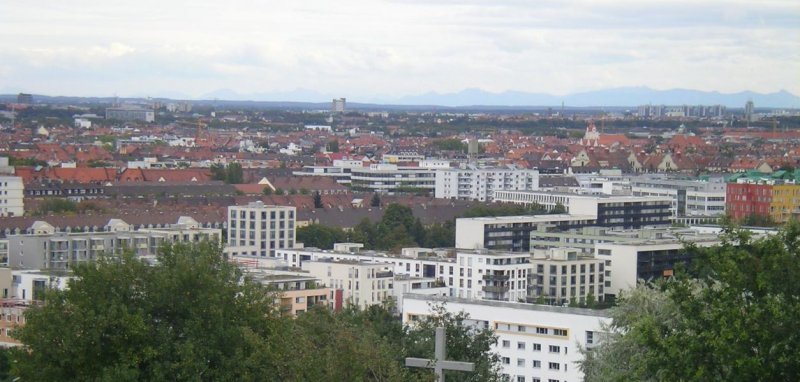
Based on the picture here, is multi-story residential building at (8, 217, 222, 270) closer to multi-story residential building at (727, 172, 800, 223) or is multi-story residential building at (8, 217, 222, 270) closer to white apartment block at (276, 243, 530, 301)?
white apartment block at (276, 243, 530, 301)

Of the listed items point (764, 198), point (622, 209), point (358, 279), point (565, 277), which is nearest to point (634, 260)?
point (565, 277)

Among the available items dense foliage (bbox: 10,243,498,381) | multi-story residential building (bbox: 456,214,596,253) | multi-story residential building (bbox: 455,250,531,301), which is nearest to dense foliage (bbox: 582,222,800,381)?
dense foliage (bbox: 10,243,498,381)

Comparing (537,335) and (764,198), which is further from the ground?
(537,335)

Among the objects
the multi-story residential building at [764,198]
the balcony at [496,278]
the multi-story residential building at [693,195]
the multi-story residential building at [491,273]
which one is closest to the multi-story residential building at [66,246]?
the multi-story residential building at [491,273]

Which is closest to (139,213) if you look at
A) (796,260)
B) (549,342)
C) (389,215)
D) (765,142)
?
(389,215)

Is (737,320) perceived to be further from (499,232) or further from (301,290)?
(499,232)

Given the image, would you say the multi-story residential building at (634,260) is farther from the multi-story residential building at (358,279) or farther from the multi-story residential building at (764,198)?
the multi-story residential building at (764,198)

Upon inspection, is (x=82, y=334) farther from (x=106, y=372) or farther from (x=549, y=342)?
(x=549, y=342)
